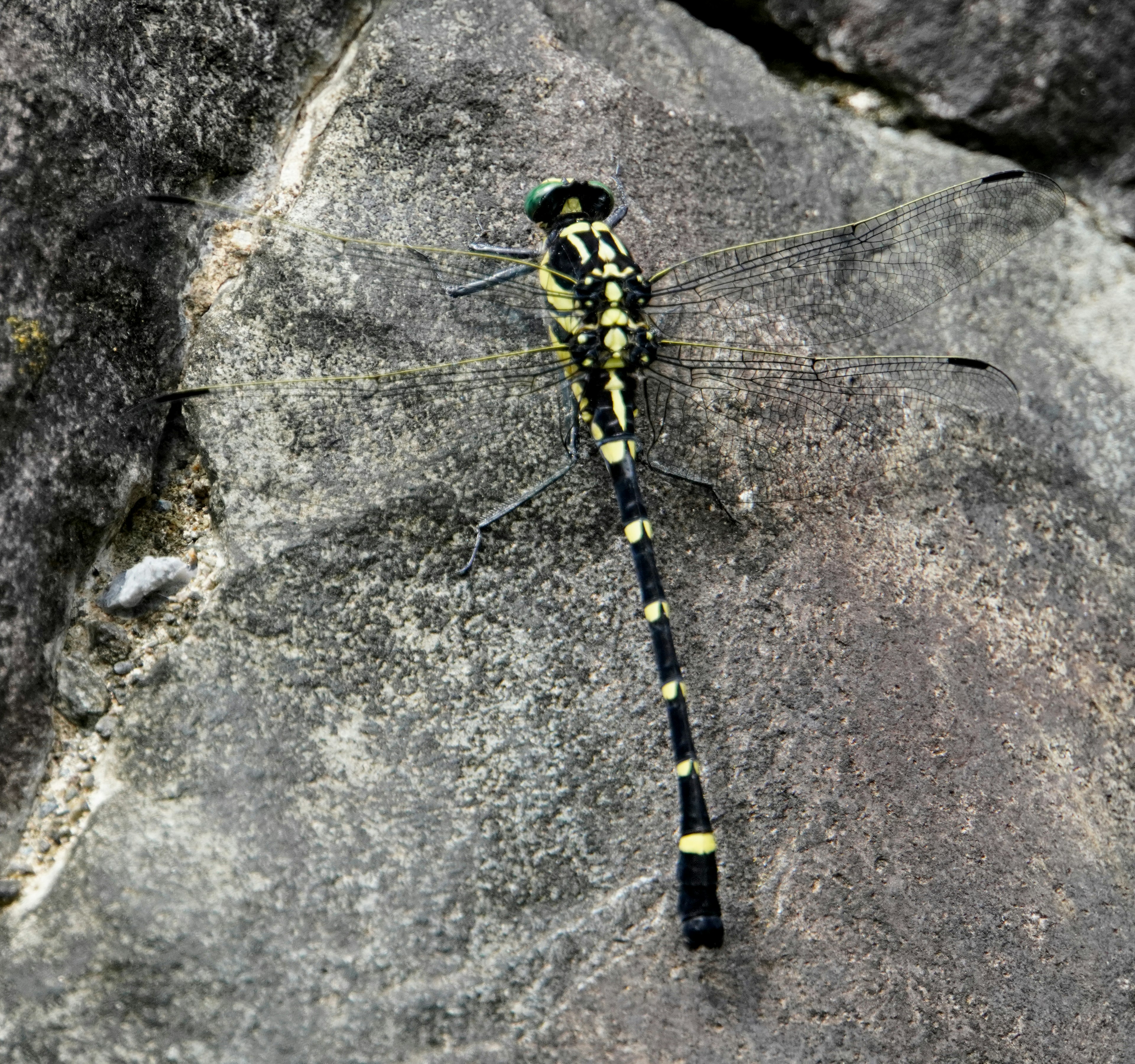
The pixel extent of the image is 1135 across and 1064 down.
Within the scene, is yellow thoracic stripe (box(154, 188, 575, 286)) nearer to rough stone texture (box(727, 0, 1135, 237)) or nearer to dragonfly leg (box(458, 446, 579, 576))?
dragonfly leg (box(458, 446, 579, 576))

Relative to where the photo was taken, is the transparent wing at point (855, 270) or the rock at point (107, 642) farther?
the transparent wing at point (855, 270)

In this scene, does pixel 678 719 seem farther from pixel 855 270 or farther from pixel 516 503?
pixel 855 270

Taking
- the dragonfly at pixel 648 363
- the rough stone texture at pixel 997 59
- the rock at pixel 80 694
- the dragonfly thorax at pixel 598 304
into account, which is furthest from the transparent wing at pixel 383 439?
the rough stone texture at pixel 997 59

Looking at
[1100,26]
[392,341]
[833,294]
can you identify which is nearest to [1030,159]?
[1100,26]

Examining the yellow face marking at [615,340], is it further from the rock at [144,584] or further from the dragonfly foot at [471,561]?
the rock at [144,584]

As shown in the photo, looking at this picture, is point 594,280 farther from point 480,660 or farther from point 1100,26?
point 1100,26

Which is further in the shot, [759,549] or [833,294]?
[833,294]

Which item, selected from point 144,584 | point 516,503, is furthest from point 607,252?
point 144,584
